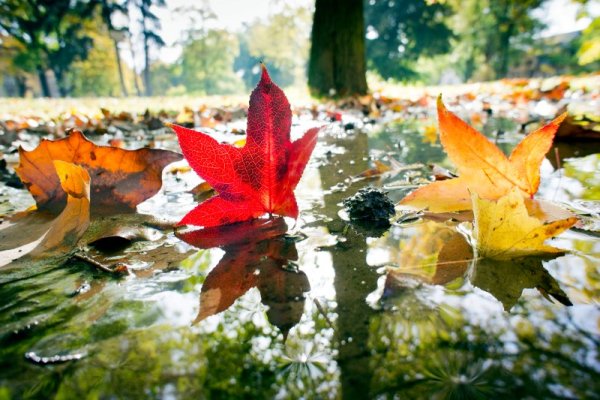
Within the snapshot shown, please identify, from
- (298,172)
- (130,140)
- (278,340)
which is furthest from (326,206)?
(130,140)

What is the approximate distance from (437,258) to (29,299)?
69 centimetres

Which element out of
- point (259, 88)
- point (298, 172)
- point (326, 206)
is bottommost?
point (326, 206)

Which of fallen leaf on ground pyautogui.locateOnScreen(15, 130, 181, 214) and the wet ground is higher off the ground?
fallen leaf on ground pyautogui.locateOnScreen(15, 130, 181, 214)

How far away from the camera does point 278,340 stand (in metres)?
0.50

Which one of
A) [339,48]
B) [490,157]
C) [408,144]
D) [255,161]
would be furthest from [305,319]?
[339,48]

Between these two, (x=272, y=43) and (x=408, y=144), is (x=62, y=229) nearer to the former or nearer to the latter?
(x=408, y=144)

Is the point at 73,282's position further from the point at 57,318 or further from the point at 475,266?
the point at 475,266

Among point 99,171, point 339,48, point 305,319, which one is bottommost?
point 305,319

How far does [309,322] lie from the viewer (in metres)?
0.53

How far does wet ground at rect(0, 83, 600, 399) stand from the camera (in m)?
0.42

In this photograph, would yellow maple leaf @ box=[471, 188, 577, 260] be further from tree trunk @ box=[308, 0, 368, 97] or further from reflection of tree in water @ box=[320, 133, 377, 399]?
tree trunk @ box=[308, 0, 368, 97]

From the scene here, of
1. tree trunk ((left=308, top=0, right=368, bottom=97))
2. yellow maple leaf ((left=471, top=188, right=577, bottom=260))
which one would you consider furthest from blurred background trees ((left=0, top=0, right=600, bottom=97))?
yellow maple leaf ((left=471, top=188, right=577, bottom=260))

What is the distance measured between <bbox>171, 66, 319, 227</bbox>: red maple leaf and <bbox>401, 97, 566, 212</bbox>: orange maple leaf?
10.3 inches

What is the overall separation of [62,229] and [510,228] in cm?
88
